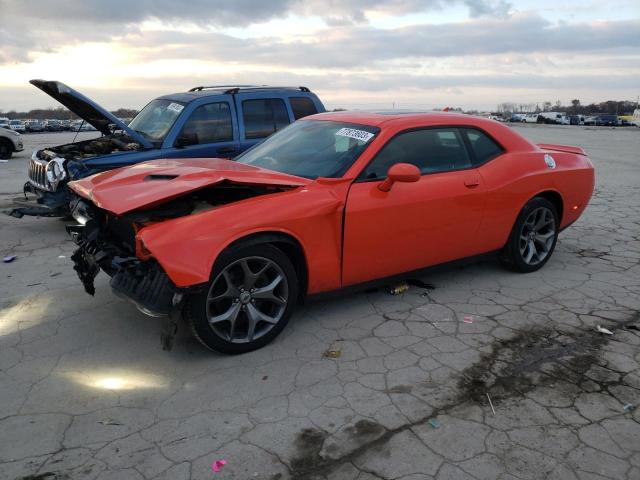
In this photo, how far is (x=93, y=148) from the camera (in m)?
7.12

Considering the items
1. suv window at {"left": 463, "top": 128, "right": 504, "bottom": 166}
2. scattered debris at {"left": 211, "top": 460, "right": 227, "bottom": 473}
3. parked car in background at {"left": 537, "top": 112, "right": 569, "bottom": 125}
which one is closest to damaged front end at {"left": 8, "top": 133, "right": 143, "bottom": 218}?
suv window at {"left": 463, "top": 128, "right": 504, "bottom": 166}

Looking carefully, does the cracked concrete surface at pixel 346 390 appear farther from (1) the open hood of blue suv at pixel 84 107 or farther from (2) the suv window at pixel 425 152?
(1) the open hood of blue suv at pixel 84 107

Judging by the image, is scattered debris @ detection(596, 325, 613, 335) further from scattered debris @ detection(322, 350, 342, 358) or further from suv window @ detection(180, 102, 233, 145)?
suv window @ detection(180, 102, 233, 145)

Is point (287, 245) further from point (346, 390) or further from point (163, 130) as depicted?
point (163, 130)

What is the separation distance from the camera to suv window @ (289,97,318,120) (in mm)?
7855

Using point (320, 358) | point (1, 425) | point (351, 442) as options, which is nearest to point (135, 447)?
point (1, 425)

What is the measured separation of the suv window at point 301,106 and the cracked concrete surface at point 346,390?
4054mm

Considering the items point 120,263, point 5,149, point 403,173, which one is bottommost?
point 5,149

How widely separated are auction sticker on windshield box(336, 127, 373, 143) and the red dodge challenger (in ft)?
0.04

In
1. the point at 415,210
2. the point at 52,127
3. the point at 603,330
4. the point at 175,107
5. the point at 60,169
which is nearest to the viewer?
the point at 603,330

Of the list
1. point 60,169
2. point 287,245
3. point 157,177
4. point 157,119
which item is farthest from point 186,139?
point 287,245

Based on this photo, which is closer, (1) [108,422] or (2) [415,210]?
(1) [108,422]

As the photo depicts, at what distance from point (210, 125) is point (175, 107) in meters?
0.57

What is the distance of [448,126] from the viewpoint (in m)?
4.61
